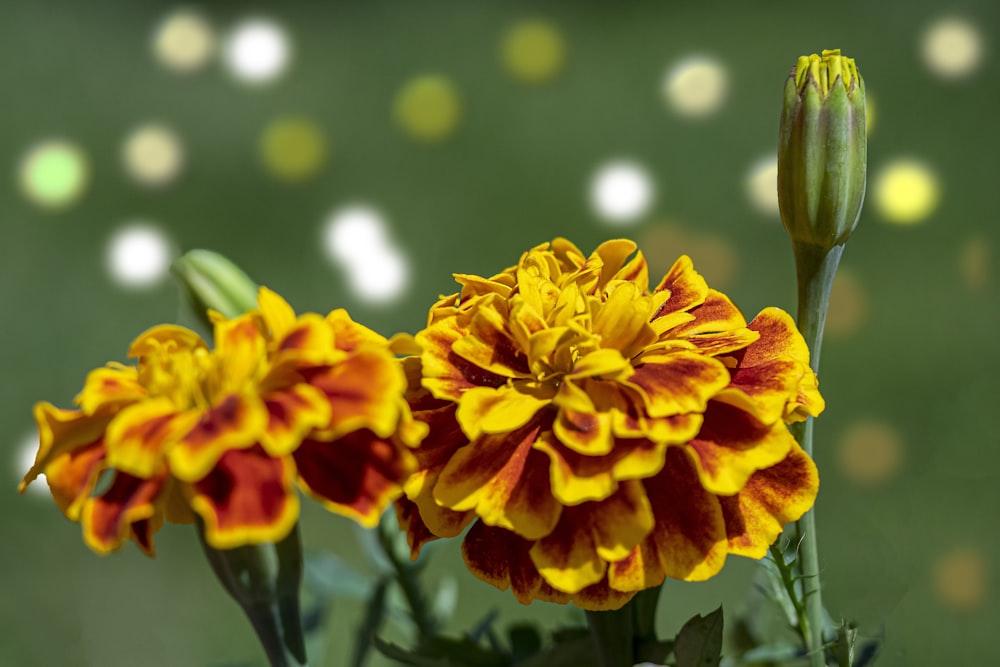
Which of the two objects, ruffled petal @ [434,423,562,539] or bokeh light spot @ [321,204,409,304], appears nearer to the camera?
ruffled petal @ [434,423,562,539]

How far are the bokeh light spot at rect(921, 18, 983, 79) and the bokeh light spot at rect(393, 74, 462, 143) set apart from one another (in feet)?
1.52

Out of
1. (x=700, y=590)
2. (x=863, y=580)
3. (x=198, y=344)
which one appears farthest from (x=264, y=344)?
(x=700, y=590)

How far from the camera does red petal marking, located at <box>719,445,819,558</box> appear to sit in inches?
9.8

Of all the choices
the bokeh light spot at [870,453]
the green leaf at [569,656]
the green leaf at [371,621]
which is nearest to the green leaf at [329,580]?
the green leaf at [371,621]

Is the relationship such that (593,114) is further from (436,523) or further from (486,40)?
(436,523)

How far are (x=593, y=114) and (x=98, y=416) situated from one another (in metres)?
0.90

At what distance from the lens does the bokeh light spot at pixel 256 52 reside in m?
1.11

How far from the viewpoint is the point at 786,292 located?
924mm

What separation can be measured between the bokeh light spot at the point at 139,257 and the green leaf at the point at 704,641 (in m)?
0.76

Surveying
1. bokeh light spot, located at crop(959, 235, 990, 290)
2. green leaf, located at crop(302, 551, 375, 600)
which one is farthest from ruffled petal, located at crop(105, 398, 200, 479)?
bokeh light spot, located at crop(959, 235, 990, 290)

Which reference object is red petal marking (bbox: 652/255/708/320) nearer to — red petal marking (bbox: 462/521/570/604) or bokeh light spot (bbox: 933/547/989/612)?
red petal marking (bbox: 462/521/570/604)

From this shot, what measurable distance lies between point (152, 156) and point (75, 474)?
885 millimetres

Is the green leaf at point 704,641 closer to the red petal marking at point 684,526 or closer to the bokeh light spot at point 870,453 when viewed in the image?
the red petal marking at point 684,526

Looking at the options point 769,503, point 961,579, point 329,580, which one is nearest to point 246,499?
point 769,503
